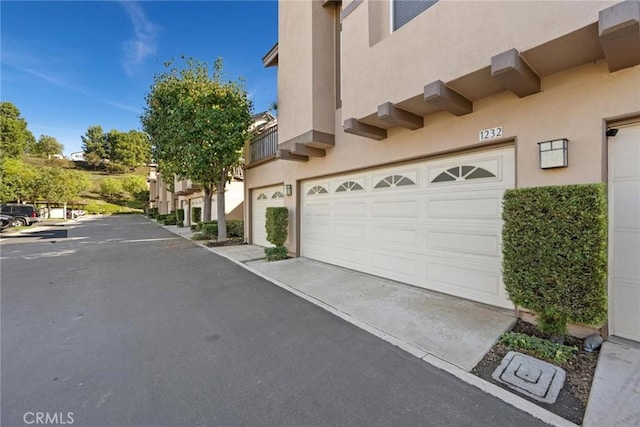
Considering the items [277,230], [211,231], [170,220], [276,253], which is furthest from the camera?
[170,220]

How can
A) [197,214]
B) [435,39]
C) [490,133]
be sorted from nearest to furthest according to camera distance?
[435,39] < [490,133] < [197,214]

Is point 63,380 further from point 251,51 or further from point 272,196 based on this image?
point 251,51

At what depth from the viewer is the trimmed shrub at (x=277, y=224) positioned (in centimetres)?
873

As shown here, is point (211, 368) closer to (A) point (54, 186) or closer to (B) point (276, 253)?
(B) point (276, 253)

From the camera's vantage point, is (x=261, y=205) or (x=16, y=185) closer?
(x=261, y=205)

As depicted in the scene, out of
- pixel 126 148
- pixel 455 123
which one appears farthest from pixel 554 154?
pixel 126 148

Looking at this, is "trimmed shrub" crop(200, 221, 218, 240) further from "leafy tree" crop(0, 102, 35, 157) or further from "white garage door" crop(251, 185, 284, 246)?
"leafy tree" crop(0, 102, 35, 157)

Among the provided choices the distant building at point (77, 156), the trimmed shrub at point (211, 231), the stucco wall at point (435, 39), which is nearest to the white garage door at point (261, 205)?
the trimmed shrub at point (211, 231)

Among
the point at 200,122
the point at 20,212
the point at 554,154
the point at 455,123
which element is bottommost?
the point at 20,212

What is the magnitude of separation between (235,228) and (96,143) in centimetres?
7967

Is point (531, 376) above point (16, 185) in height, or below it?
below

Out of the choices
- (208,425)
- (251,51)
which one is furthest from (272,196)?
(208,425)

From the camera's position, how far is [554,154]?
3.53 m

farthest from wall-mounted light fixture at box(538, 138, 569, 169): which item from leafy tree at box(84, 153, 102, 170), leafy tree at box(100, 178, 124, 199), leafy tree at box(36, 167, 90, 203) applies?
leafy tree at box(84, 153, 102, 170)
